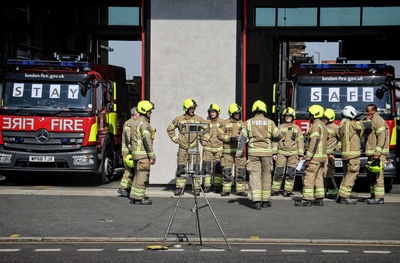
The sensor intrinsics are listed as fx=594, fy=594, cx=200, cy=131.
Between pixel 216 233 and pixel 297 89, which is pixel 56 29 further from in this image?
pixel 216 233

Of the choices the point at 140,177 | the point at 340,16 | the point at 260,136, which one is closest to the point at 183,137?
the point at 140,177

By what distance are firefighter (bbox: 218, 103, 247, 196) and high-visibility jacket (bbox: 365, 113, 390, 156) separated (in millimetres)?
2465

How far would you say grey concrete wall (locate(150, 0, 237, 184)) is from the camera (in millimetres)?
13188

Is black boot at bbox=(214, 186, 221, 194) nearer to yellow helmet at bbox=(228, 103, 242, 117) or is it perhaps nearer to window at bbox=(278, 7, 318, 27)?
yellow helmet at bbox=(228, 103, 242, 117)

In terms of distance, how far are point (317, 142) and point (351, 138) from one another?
81cm

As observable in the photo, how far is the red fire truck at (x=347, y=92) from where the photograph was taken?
12.8 meters

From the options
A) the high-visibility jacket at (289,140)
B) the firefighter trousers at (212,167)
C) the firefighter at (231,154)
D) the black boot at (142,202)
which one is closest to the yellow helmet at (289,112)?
the high-visibility jacket at (289,140)

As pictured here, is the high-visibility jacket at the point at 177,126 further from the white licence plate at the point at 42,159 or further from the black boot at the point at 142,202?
the white licence plate at the point at 42,159

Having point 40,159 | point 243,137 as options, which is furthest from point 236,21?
point 40,159

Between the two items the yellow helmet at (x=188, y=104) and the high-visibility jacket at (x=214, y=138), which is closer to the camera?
the yellow helmet at (x=188, y=104)

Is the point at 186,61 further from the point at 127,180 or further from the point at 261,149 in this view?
the point at 261,149

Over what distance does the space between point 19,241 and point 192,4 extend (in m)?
7.51

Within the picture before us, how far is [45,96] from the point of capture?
1322 cm

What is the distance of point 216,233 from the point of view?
8.00 metres
